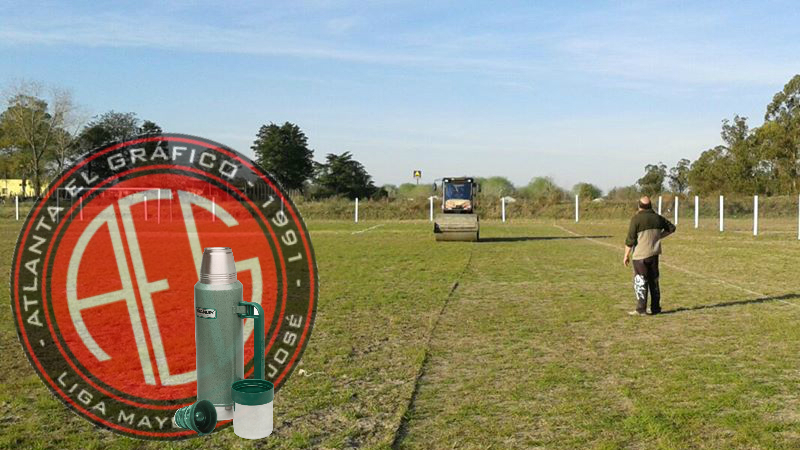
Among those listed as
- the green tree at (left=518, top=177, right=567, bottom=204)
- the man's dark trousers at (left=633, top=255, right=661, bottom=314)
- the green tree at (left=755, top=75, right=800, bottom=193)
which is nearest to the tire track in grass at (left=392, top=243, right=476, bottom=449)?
the man's dark trousers at (left=633, top=255, right=661, bottom=314)

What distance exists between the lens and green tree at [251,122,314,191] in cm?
8481

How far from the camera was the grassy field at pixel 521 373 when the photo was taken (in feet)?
16.7

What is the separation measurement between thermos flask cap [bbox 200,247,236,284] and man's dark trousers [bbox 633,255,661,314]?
847 cm

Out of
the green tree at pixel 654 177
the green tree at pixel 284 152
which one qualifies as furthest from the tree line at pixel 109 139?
the green tree at pixel 654 177

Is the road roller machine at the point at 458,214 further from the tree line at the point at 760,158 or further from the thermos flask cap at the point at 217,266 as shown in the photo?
the tree line at the point at 760,158

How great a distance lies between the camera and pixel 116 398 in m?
5.97

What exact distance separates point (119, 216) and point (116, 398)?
40.2 meters

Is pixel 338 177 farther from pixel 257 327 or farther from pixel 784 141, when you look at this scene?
pixel 257 327

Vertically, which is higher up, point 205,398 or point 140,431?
point 205,398

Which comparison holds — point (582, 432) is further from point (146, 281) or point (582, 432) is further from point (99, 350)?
→ point (146, 281)

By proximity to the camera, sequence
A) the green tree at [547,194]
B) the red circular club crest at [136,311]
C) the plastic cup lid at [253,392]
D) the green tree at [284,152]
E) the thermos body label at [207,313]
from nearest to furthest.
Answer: the thermos body label at [207,313], the plastic cup lid at [253,392], the red circular club crest at [136,311], the green tree at [547,194], the green tree at [284,152]

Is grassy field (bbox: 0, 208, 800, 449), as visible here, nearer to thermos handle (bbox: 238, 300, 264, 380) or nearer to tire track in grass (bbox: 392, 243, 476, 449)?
tire track in grass (bbox: 392, 243, 476, 449)

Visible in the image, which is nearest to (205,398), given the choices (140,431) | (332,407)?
(140,431)

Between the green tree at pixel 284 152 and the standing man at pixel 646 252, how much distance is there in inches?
2955
